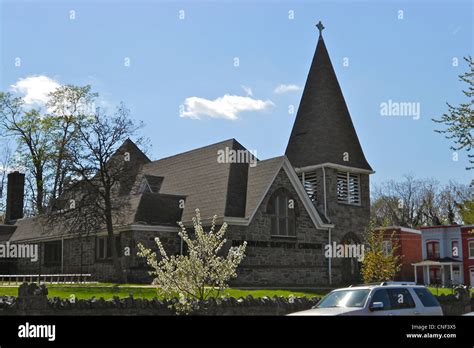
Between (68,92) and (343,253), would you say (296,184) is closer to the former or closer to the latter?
(343,253)

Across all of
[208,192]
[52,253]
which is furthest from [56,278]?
[208,192]

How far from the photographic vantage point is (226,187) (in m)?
33.7

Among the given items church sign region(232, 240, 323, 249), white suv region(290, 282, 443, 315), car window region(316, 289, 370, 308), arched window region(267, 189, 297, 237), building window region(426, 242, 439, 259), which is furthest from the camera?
building window region(426, 242, 439, 259)

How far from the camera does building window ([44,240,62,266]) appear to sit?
132ft

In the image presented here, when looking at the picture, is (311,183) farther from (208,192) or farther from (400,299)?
(400,299)

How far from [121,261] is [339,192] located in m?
14.9

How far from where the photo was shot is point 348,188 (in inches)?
1581

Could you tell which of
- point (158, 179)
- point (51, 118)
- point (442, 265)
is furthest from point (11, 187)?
point (442, 265)

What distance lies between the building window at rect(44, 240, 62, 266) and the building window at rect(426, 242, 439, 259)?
1398 inches

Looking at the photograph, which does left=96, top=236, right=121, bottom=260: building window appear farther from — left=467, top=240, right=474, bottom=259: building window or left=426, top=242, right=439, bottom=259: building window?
left=467, top=240, right=474, bottom=259: building window

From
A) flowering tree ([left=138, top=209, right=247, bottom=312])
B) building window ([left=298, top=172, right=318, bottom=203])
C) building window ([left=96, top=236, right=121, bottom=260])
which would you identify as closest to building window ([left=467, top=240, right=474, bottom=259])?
building window ([left=298, top=172, right=318, bottom=203])

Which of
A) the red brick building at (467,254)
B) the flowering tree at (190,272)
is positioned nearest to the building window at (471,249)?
the red brick building at (467,254)

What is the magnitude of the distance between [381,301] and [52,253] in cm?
3145

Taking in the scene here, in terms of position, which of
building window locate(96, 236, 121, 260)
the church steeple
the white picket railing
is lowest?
the white picket railing
